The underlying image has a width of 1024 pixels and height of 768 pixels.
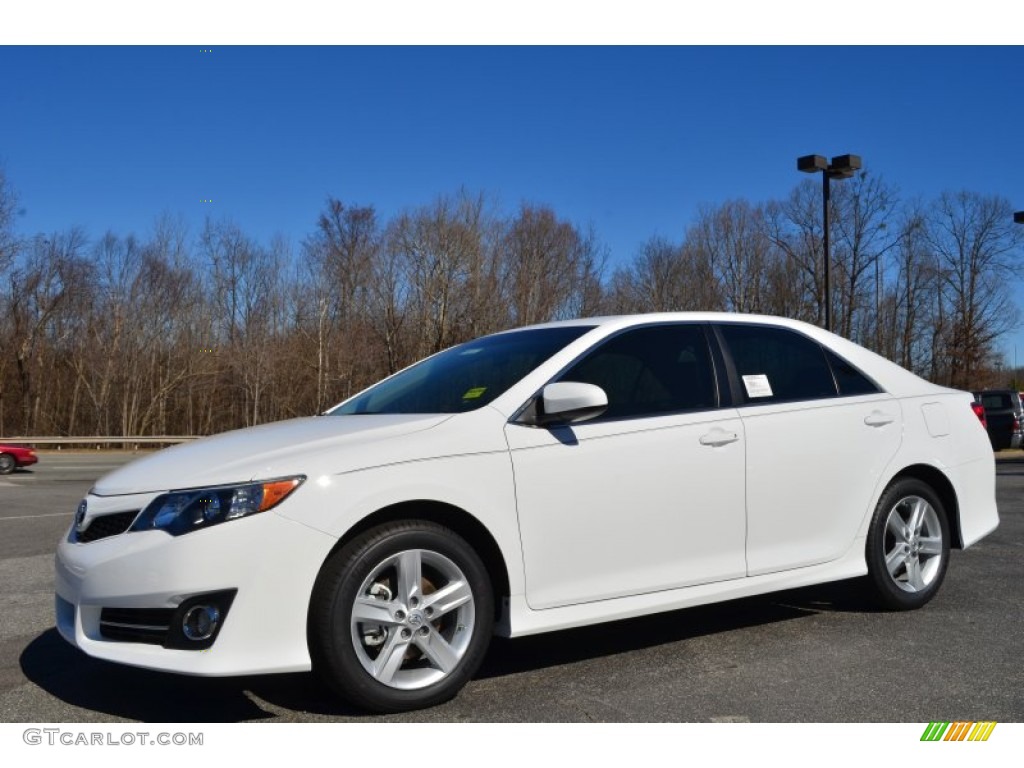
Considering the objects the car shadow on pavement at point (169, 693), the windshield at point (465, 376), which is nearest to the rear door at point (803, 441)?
the windshield at point (465, 376)

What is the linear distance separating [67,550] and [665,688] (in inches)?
100

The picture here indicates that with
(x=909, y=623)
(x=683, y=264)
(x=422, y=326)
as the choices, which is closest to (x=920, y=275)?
(x=683, y=264)

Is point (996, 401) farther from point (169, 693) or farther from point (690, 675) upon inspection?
point (169, 693)

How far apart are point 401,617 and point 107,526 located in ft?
3.99

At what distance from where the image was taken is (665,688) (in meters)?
4.00

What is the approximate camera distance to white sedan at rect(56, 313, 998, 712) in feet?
11.4

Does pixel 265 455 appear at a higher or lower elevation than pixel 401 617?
higher

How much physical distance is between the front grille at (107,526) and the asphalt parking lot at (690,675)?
70 cm

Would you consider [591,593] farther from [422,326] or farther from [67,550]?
[422,326]

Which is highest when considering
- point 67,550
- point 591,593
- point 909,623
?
point 67,550

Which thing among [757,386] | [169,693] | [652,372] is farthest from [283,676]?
[757,386]

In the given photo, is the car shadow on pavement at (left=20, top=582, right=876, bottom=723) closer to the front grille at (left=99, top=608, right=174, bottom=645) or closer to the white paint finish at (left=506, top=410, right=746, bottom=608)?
the front grille at (left=99, top=608, right=174, bottom=645)

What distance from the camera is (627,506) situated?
424cm
